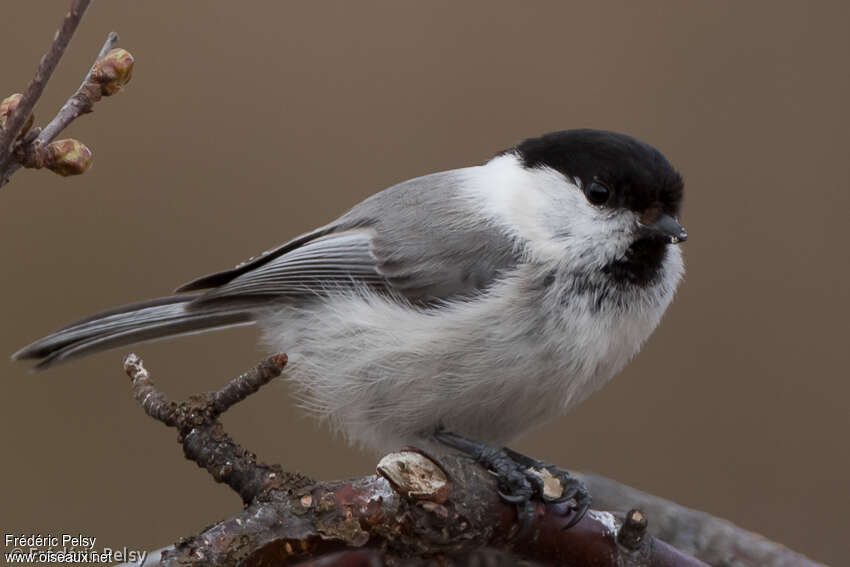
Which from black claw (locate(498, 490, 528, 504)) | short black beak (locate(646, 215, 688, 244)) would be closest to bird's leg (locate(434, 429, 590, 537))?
black claw (locate(498, 490, 528, 504))

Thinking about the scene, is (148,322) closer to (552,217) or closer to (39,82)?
(552,217)

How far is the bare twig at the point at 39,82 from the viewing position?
774mm

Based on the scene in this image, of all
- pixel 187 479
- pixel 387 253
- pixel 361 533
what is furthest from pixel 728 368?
pixel 361 533

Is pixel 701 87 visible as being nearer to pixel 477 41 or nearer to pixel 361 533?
pixel 477 41

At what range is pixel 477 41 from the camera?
2564 mm

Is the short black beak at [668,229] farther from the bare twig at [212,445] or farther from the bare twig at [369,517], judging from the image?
the bare twig at [212,445]

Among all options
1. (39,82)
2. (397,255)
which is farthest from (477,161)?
(39,82)

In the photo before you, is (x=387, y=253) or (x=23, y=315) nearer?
(x=387, y=253)

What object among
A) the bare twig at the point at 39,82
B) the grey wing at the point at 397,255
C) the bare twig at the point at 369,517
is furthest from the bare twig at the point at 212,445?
the grey wing at the point at 397,255

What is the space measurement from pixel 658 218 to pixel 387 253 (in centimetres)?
50

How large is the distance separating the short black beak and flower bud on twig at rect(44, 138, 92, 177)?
991mm

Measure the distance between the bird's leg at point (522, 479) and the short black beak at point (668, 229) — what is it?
442 mm

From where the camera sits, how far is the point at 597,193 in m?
1.66

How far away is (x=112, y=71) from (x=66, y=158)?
10 cm
